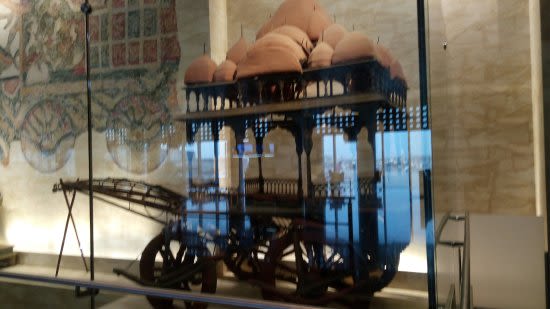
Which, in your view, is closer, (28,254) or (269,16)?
(269,16)

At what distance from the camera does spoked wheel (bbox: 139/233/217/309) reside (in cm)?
134

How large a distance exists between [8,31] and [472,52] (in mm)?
2122

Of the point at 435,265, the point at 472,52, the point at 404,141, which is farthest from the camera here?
the point at 472,52

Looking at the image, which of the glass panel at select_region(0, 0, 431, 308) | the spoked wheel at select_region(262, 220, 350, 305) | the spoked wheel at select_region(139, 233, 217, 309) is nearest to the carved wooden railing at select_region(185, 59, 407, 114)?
the glass panel at select_region(0, 0, 431, 308)

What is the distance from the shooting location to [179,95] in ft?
4.57

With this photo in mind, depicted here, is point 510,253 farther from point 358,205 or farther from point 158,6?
point 158,6

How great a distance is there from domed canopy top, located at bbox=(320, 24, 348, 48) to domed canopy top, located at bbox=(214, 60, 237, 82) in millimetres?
296

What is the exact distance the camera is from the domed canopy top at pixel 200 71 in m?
1.29

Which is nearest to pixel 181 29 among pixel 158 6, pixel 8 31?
pixel 158 6

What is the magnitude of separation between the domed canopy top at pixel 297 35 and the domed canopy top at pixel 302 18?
38mm

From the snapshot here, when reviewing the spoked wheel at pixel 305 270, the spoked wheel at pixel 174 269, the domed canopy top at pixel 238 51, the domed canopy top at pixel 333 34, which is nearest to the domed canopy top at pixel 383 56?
the domed canopy top at pixel 333 34

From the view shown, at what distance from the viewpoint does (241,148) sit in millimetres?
1271

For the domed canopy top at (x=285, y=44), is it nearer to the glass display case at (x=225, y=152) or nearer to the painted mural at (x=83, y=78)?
the glass display case at (x=225, y=152)

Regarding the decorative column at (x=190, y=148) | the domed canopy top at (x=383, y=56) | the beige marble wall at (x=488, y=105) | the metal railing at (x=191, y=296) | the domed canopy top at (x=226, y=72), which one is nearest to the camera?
the metal railing at (x=191, y=296)
